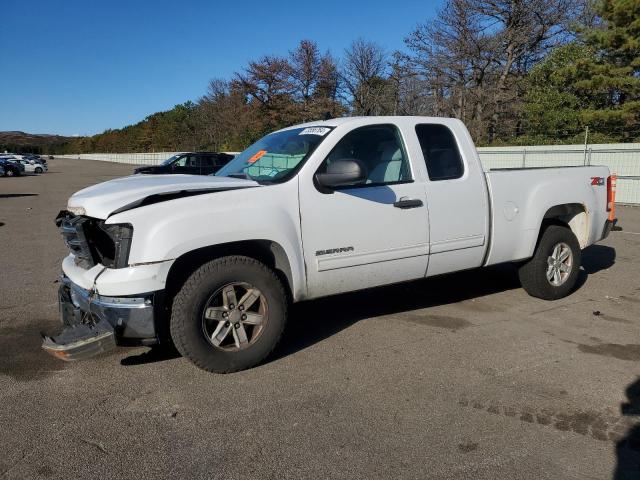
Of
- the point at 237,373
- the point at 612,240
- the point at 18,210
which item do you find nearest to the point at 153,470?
the point at 237,373

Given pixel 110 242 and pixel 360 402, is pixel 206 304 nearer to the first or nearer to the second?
pixel 110 242

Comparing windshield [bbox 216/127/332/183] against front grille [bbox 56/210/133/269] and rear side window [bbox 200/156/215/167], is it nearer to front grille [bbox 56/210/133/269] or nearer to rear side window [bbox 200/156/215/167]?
front grille [bbox 56/210/133/269]

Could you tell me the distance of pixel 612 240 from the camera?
10.3 meters

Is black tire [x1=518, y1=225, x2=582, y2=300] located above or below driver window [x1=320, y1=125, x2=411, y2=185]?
below

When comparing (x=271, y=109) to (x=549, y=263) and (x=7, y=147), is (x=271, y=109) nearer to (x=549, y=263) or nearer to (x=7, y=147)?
(x=549, y=263)

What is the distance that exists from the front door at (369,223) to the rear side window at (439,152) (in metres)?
0.26

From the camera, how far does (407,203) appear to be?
473cm

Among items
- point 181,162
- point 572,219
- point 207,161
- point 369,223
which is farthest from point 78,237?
point 181,162

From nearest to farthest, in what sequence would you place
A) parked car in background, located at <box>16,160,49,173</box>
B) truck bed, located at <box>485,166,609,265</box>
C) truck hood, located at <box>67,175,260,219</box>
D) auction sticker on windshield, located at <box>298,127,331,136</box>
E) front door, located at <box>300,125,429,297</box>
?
truck hood, located at <box>67,175,260,219</box> < front door, located at <box>300,125,429,297</box> < auction sticker on windshield, located at <box>298,127,331,136</box> < truck bed, located at <box>485,166,609,265</box> < parked car in background, located at <box>16,160,49,173</box>

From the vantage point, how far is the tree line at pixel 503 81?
75.8ft

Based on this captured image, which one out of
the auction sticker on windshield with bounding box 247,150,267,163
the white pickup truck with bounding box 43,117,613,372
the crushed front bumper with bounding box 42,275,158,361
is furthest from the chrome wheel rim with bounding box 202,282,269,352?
the auction sticker on windshield with bounding box 247,150,267,163

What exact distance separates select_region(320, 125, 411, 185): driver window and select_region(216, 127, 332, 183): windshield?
0.89ft

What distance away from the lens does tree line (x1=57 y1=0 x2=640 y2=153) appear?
23.1 meters

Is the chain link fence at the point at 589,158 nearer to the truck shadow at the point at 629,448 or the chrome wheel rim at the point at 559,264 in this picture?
the chrome wheel rim at the point at 559,264
